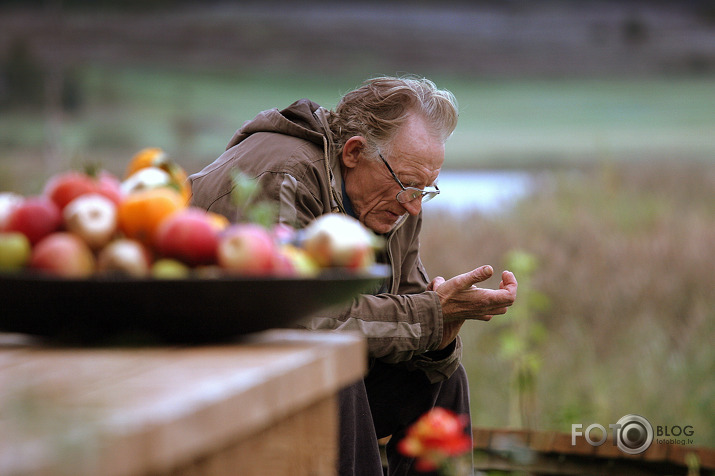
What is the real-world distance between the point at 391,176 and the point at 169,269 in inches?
67.7

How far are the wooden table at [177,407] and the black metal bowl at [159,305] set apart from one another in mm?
34

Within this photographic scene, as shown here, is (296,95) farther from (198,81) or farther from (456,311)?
(456,311)

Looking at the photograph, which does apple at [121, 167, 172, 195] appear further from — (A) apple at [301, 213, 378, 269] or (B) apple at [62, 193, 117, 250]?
(A) apple at [301, 213, 378, 269]

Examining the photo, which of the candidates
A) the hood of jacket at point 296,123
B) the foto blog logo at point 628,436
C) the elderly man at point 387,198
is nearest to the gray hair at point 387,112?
the elderly man at point 387,198

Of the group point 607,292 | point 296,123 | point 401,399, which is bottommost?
point 607,292

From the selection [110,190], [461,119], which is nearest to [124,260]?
[110,190]

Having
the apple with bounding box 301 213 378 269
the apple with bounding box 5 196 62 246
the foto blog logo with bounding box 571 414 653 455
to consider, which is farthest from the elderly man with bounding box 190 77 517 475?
the apple with bounding box 5 196 62 246

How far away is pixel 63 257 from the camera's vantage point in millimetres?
1104

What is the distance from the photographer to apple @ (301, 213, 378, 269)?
122cm

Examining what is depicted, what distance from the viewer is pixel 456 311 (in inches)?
101

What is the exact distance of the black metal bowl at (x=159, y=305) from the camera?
3.51 feet

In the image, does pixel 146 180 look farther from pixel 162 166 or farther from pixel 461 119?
pixel 461 119

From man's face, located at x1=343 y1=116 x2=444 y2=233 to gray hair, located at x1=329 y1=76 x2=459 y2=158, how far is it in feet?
0.10

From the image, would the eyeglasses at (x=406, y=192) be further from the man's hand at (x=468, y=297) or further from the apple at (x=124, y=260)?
the apple at (x=124, y=260)
